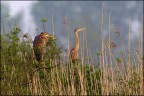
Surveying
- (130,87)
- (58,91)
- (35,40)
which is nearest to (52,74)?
(58,91)

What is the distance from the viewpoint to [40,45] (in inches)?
218

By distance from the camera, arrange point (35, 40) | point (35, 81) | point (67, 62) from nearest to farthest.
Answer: point (35, 40) → point (67, 62) → point (35, 81)

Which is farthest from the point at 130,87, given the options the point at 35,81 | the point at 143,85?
the point at 35,81

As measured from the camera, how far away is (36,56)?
5703mm

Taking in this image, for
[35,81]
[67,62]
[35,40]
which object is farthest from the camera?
[35,81]

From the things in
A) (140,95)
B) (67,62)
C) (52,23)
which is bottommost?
(140,95)

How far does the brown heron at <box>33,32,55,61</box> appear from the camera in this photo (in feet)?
18.1

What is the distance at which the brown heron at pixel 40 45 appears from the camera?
5.52 m

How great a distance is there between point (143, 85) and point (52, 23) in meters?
1.67

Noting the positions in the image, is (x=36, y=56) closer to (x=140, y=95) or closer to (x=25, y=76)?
(x=25, y=76)

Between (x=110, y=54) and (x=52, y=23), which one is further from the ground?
(x=52, y=23)

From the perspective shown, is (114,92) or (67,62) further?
(114,92)

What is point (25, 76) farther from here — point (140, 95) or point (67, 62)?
point (140, 95)

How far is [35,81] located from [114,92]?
1.20 m
